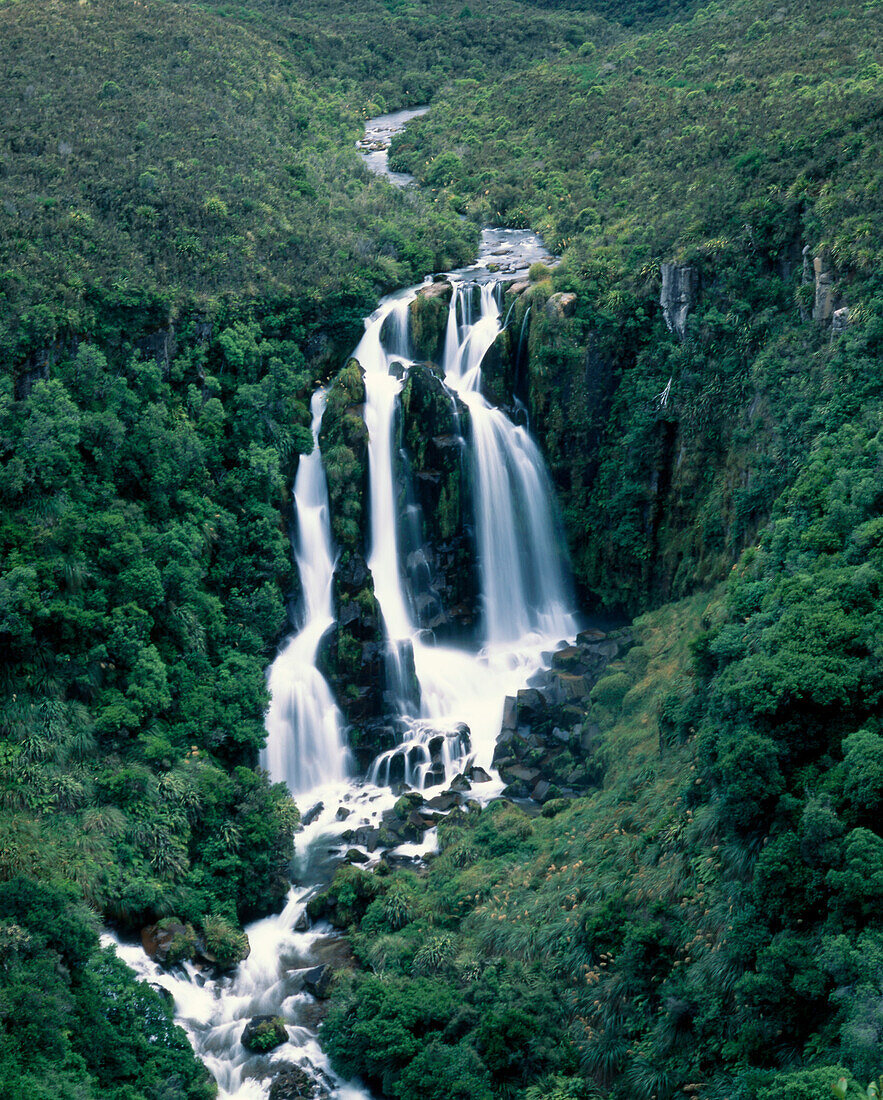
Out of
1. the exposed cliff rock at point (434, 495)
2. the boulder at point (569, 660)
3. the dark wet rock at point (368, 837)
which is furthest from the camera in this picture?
the exposed cliff rock at point (434, 495)

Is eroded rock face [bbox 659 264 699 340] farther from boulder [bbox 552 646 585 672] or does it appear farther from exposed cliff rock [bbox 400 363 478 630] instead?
boulder [bbox 552 646 585 672]

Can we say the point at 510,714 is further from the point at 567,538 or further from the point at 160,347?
the point at 160,347

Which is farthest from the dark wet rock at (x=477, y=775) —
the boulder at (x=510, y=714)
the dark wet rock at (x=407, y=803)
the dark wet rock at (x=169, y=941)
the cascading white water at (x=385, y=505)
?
the dark wet rock at (x=169, y=941)

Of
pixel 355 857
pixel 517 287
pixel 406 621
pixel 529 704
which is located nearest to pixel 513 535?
pixel 406 621

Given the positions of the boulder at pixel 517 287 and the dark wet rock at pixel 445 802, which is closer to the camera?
the dark wet rock at pixel 445 802

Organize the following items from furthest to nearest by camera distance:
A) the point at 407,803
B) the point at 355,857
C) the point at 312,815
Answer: the point at 312,815
the point at 407,803
the point at 355,857

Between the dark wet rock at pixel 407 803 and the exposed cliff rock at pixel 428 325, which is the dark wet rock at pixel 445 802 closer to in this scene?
the dark wet rock at pixel 407 803

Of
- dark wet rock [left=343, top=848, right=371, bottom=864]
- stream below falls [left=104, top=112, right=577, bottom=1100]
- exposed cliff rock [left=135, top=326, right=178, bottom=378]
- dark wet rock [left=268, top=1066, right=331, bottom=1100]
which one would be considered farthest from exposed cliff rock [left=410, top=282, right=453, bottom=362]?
dark wet rock [left=268, top=1066, right=331, bottom=1100]
